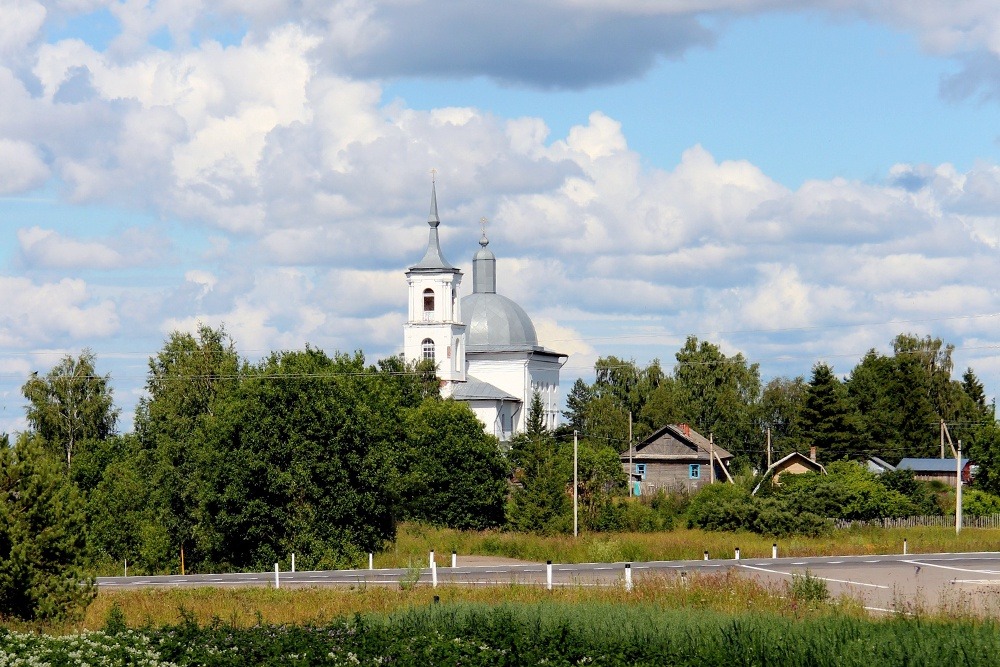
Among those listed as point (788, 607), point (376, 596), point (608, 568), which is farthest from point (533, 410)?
point (788, 607)

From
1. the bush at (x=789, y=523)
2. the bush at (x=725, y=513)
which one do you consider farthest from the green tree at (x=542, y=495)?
the bush at (x=789, y=523)

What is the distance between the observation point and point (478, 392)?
10575cm

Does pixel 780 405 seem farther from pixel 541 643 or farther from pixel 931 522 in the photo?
pixel 541 643

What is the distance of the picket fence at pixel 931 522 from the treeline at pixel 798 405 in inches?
1193

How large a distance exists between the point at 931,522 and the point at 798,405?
52.0m

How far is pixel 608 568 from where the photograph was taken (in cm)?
3619

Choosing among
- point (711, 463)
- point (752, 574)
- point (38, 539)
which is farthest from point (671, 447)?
point (38, 539)

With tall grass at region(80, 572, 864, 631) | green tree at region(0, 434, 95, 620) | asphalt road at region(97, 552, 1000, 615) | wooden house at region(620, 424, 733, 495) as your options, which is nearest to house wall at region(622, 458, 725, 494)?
wooden house at region(620, 424, 733, 495)

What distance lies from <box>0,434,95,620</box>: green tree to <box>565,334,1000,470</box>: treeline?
7322 cm

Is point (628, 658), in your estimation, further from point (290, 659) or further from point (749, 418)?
point (749, 418)

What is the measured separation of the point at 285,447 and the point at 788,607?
3199 centimetres

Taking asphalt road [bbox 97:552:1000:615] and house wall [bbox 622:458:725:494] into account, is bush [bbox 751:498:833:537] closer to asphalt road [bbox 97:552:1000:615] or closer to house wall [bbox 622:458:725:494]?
asphalt road [bbox 97:552:1000:615]

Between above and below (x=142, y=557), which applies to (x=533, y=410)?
above

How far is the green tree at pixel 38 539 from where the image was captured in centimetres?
1872
